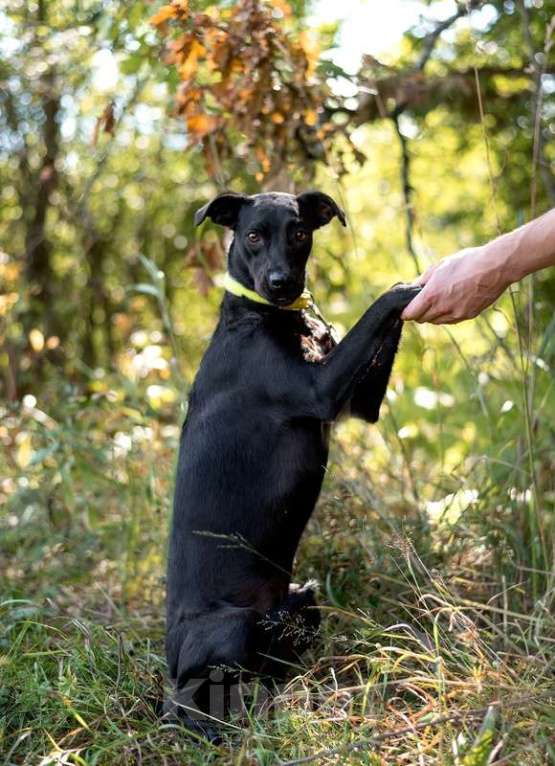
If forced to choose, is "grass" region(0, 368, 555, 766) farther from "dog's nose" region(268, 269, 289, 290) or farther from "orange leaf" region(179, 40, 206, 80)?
"orange leaf" region(179, 40, 206, 80)

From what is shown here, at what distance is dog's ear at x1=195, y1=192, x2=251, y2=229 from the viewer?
364cm

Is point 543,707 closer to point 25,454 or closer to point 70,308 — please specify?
point 25,454

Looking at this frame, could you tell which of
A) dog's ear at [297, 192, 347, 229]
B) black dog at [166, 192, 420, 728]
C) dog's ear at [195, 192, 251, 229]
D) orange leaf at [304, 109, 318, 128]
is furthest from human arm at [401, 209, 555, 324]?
orange leaf at [304, 109, 318, 128]

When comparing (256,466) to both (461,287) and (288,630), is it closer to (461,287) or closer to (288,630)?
(288,630)

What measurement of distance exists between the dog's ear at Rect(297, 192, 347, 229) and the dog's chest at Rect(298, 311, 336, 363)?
0.34m

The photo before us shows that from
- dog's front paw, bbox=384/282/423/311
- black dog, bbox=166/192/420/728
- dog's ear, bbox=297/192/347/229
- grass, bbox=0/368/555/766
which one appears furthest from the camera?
dog's ear, bbox=297/192/347/229

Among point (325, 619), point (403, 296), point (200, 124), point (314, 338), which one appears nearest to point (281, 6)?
point (200, 124)

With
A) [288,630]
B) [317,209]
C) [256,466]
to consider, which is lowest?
[288,630]

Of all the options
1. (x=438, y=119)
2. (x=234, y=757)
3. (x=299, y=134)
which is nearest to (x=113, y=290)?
(x=438, y=119)

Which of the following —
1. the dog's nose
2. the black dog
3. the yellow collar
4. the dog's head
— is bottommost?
the black dog

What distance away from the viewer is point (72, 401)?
200 inches

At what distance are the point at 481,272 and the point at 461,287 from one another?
7 cm

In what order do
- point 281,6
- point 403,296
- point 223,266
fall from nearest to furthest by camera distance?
1. point 403,296
2. point 281,6
3. point 223,266

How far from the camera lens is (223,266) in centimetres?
474
